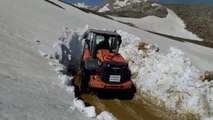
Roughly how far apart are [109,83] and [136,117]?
8.23 feet

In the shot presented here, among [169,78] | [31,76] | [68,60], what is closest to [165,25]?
[68,60]

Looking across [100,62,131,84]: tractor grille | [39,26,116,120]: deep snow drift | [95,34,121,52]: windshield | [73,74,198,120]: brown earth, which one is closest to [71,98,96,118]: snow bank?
[39,26,116,120]: deep snow drift

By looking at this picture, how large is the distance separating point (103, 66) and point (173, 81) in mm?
3063

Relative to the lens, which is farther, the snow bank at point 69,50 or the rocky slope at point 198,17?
the rocky slope at point 198,17

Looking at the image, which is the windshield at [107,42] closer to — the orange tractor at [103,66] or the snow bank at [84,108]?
the orange tractor at [103,66]

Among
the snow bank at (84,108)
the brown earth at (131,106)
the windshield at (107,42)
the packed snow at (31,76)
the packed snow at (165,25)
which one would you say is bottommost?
the packed snow at (165,25)

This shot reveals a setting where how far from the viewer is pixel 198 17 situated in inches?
3531

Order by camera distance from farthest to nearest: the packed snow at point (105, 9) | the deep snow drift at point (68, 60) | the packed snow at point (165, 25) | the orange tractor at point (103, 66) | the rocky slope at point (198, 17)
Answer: the packed snow at point (105, 9) < the rocky slope at point (198, 17) < the packed snow at point (165, 25) < the orange tractor at point (103, 66) < the deep snow drift at point (68, 60)

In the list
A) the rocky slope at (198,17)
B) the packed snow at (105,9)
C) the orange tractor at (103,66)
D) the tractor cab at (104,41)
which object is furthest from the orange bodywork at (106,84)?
the packed snow at (105,9)

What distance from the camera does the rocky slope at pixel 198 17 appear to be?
82062 mm

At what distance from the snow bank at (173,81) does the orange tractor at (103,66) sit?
1.47 metres

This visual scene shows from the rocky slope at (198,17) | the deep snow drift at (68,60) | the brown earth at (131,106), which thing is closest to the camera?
the deep snow drift at (68,60)

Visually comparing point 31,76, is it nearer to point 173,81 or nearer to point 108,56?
point 108,56

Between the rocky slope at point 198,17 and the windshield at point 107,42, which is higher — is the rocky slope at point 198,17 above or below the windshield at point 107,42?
below
